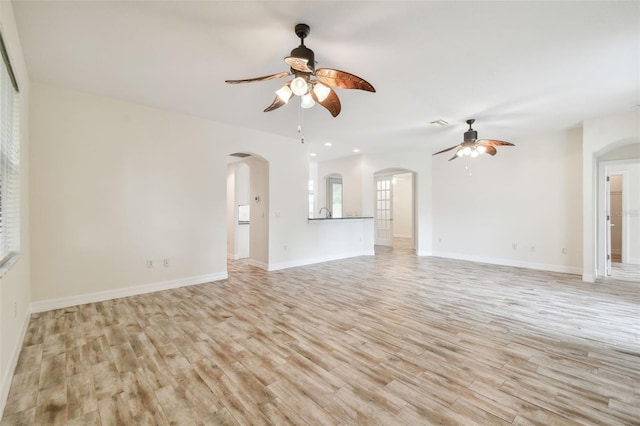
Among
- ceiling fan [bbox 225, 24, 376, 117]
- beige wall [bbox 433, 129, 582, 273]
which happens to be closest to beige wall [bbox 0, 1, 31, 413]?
ceiling fan [bbox 225, 24, 376, 117]

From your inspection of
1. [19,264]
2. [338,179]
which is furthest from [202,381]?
[338,179]

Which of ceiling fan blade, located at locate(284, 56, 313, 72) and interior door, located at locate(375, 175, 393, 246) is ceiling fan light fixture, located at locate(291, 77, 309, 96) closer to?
ceiling fan blade, located at locate(284, 56, 313, 72)

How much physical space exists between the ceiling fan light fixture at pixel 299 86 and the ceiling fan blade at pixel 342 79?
0.14 metres

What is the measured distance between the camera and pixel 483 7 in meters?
2.05

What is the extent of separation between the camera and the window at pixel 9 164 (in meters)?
2.08

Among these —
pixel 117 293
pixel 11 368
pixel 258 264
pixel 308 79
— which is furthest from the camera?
pixel 258 264

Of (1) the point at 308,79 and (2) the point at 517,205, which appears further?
(2) the point at 517,205

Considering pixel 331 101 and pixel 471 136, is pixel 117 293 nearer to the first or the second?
pixel 331 101

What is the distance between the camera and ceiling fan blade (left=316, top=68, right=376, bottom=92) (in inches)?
90.2

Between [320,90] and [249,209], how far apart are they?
4.33 meters

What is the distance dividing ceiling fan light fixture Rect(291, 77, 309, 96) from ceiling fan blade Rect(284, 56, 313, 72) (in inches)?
4.0

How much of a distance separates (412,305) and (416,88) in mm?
2764

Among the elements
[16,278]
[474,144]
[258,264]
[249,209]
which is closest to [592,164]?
[474,144]

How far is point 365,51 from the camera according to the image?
2.62m
